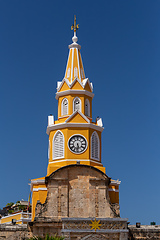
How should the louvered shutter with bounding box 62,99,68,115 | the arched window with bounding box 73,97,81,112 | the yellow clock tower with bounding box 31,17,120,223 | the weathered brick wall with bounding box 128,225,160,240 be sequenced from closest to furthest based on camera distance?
the weathered brick wall with bounding box 128,225,160,240 → the yellow clock tower with bounding box 31,17,120,223 → the arched window with bounding box 73,97,81,112 → the louvered shutter with bounding box 62,99,68,115

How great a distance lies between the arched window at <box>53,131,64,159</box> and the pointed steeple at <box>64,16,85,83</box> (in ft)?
24.5

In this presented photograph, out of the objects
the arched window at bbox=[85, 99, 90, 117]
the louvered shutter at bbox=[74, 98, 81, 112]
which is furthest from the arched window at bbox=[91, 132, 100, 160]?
the louvered shutter at bbox=[74, 98, 81, 112]

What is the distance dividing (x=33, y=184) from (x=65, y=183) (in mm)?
4218

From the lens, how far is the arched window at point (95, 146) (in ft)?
186

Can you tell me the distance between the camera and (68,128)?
5669cm

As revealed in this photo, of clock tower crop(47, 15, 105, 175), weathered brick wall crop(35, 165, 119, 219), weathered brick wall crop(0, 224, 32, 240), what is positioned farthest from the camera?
clock tower crop(47, 15, 105, 175)

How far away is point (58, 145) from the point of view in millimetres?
56750

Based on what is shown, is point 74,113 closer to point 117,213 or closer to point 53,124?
point 53,124

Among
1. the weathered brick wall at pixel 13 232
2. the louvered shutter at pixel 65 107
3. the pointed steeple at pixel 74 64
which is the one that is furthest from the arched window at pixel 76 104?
the weathered brick wall at pixel 13 232

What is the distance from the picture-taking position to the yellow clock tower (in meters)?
55.2

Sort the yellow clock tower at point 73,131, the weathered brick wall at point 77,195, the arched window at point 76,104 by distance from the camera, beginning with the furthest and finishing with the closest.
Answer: the arched window at point 76,104
the yellow clock tower at point 73,131
the weathered brick wall at point 77,195

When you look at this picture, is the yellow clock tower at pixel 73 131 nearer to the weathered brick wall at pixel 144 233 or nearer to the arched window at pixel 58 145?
the arched window at pixel 58 145

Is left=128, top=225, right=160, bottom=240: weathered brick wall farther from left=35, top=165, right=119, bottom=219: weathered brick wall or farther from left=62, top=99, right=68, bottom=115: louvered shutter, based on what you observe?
left=62, top=99, right=68, bottom=115: louvered shutter

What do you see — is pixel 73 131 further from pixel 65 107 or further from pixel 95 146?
pixel 65 107
